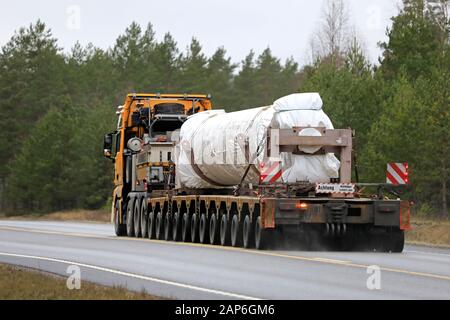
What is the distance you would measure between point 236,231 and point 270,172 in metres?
1.98

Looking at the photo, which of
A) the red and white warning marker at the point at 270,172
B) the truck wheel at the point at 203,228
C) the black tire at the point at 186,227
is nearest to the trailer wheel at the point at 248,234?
the red and white warning marker at the point at 270,172

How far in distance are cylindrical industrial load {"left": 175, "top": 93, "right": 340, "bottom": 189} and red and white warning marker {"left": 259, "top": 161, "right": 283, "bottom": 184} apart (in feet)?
0.62

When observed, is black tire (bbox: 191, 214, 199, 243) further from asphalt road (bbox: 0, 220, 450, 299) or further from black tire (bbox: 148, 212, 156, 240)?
black tire (bbox: 148, 212, 156, 240)

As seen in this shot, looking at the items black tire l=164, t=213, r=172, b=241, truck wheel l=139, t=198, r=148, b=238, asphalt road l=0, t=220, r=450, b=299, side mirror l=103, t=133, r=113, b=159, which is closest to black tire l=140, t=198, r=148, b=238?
truck wheel l=139, t=198, r=148, b=238

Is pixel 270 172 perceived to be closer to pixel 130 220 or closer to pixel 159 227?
pixel 159 227

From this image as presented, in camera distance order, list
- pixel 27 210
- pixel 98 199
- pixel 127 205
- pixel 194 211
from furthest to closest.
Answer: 1. pixel 27 210
2. pixel 98 199
3. pixel 127 205
4. pixel 194 211

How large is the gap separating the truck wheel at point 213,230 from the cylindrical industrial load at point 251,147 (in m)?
1.05

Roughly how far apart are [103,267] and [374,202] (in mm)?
7576

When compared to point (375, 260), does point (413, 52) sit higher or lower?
higher

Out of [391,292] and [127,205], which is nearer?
[391,292]

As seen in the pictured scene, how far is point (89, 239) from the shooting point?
112ft
